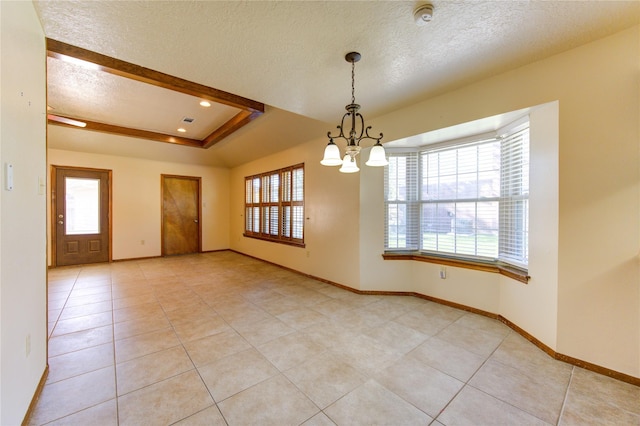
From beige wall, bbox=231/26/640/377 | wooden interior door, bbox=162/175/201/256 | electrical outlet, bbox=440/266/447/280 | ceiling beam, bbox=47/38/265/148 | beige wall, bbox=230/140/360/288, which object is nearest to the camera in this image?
beige wall, bbox=231/26/640/377

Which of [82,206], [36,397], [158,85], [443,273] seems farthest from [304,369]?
[82,206]

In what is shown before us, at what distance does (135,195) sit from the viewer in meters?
6.36

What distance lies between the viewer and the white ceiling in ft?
5.46

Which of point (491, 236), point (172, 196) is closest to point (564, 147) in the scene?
point (491, 236)

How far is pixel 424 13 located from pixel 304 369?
2678mm

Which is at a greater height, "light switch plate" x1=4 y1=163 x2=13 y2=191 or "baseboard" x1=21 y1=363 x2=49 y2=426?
"light switch plate" x1=4 y1=163 x2=13 y2=191

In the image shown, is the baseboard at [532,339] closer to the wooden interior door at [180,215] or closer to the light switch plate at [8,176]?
the light switch plate at [8,176]

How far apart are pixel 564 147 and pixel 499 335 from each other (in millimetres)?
1849

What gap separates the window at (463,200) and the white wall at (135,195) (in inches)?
229

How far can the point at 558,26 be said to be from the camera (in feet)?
6.01

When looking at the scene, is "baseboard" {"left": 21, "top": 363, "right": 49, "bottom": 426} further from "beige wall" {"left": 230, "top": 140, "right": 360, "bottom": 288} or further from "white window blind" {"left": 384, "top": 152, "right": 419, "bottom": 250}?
"white window blind" {"left": 384, "top": 152, "right": 419, "bottom": 250}

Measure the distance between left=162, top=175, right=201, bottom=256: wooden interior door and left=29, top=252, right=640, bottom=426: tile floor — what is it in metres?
3.40

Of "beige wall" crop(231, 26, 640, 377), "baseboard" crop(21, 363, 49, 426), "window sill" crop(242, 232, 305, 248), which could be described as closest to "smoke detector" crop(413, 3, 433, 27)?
"beige wall" crop(231, 26, 640, 377)

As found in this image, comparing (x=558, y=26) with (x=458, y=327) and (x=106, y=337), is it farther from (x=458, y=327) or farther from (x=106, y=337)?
(x=106, y=337)
